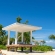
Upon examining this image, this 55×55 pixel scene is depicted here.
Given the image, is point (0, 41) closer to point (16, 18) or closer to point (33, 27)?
point (16, 18)

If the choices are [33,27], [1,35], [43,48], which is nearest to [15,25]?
[33,27]

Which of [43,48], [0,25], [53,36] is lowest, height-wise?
[43,48]

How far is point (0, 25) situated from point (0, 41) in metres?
4.24

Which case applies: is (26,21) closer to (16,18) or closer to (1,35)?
(16,18)

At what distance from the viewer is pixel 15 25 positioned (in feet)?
Result: 62.3

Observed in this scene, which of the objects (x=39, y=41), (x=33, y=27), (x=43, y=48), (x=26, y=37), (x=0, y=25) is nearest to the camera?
(x=33, y=27)

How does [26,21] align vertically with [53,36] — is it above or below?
above

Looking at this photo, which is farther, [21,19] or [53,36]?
[21,19]

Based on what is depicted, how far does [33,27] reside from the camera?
2061 cm

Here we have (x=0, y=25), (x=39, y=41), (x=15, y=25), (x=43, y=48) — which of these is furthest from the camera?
(x=0, y=25)

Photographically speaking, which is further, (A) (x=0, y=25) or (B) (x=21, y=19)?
(A) (x=0, y=25)

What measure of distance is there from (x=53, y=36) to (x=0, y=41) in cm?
1443

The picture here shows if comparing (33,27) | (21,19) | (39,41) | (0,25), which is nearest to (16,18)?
(21,19)

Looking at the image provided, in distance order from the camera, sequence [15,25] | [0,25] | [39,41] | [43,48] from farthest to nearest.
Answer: [0,25]
[39,41]
[43,48]
[15,25]
